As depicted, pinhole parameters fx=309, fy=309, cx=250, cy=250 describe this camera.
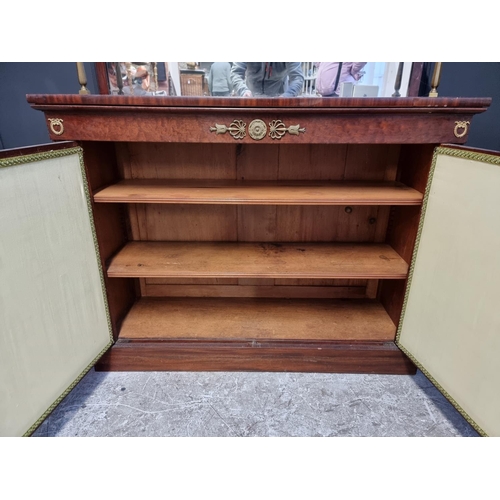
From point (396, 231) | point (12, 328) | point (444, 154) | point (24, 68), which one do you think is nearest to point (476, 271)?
point (444, 154)

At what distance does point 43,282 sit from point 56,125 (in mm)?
515

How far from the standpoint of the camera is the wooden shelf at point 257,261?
46.4 inches

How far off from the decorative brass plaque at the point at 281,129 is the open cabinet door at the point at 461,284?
0.47 m

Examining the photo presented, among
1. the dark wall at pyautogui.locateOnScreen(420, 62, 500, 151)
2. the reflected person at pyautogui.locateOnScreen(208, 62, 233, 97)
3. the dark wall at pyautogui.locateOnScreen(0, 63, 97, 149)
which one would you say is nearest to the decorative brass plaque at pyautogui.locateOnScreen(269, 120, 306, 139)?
the dark wall at pyautogui.locateOnScreen(420, 62, 500, 151)

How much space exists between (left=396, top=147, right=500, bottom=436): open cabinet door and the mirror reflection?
0.63 meters

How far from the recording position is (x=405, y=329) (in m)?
1.19

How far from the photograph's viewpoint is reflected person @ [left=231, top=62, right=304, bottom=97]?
178cm

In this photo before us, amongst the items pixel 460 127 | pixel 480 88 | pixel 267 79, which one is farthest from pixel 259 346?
pixel 480 88

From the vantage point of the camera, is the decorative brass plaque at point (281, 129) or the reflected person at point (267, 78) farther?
the reflected person at point (267, 78)

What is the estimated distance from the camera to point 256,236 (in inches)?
56.9

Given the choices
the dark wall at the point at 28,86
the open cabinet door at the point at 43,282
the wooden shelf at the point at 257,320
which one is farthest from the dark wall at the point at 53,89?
the open cabinet door at the point at 43,282

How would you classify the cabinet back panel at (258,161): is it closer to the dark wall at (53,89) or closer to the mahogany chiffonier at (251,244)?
the mahogany chiffonier at (251,244)

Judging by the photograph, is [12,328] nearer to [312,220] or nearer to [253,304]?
[253,304]

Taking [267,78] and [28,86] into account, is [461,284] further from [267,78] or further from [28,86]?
[28,86]
